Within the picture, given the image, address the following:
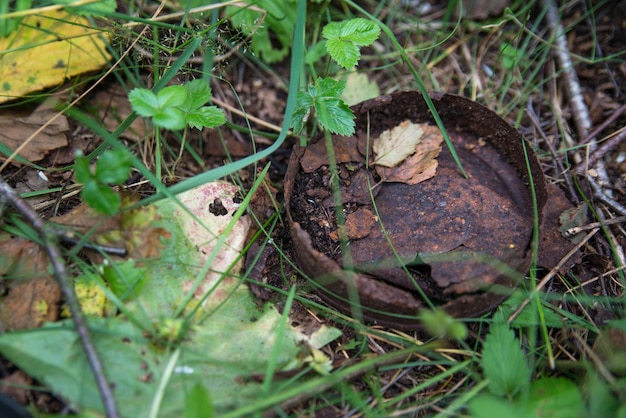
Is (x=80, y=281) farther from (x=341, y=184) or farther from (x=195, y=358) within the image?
(x=341, y=184)

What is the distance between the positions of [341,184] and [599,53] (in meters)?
1.62

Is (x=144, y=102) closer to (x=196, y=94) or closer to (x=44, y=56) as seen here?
(x=196, y=94)

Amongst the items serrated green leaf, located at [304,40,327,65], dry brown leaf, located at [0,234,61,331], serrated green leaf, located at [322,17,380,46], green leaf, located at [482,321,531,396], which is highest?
serrated green leaf, located at [322,17,380,46]

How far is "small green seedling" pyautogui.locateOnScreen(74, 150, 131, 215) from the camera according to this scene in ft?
5.13

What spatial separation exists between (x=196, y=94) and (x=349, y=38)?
25.6 inches

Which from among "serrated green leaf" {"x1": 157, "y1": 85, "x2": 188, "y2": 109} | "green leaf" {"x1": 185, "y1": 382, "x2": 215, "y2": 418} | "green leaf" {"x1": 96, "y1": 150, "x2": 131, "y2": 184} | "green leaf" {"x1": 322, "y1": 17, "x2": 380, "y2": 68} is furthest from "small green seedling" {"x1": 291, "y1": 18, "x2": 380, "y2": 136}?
"green leaf" {"x1": 185, "y1": 382, "x2": 215, "y2": 418}

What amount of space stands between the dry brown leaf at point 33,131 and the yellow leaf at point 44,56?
10cm

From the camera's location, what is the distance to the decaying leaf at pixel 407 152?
2045 mm

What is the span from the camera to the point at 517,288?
186 centimetres

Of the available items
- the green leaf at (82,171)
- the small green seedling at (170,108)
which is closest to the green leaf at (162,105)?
the small green seedling at (170,108)

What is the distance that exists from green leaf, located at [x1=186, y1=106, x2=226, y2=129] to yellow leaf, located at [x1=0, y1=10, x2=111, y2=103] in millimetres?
637

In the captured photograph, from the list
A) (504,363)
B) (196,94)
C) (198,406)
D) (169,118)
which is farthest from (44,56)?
(504,363)

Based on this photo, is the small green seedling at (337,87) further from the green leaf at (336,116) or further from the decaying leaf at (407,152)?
the decaying leaf at (407,152)

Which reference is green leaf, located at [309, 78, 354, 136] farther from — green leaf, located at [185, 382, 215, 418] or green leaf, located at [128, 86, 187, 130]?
green leaf, located at [185, 382, 215, 418]
